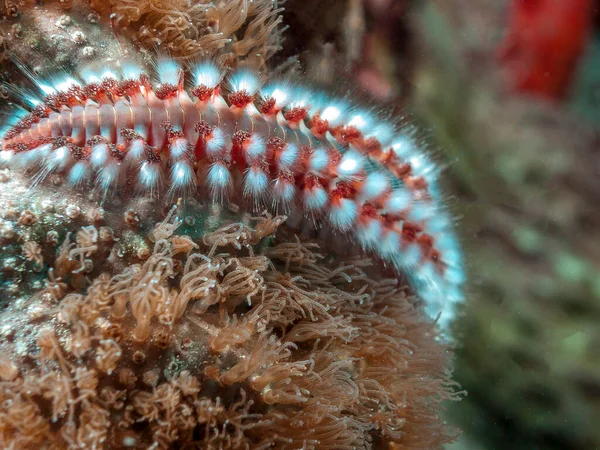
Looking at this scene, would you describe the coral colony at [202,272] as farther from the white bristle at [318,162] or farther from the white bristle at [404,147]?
the white bristle at [404,147]

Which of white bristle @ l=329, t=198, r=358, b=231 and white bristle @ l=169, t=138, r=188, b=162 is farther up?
white bristle @ l=329, t=198, r=358, b=231

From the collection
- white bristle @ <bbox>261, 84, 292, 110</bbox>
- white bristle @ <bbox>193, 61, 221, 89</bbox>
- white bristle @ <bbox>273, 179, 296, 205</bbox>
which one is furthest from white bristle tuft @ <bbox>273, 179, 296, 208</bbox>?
white bristle @ <bbox>193, 61, 221, 89</bbox>

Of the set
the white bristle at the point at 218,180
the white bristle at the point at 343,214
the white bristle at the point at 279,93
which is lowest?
the white bristle at the point at 218,180

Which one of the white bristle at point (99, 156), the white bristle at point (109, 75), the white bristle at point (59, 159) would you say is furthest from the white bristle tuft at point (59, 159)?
the white bristle at point (109, 75)

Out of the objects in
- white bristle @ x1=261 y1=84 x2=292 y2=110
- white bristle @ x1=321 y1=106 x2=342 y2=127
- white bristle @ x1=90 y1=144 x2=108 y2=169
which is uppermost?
white bristle @ x1=321 y1=106 x2=342 y2=127

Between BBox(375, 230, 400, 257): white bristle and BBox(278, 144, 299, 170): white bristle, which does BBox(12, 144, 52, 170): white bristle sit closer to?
BBox(278, 144, 299, 170): white bristle

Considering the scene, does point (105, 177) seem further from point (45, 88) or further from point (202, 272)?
point (45, 88)

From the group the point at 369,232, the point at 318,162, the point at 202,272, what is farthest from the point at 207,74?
the point at 369,232

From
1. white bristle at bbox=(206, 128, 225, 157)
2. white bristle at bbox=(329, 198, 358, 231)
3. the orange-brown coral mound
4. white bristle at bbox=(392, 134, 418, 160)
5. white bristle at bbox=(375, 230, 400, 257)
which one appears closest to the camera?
the orange-brown coral mound
